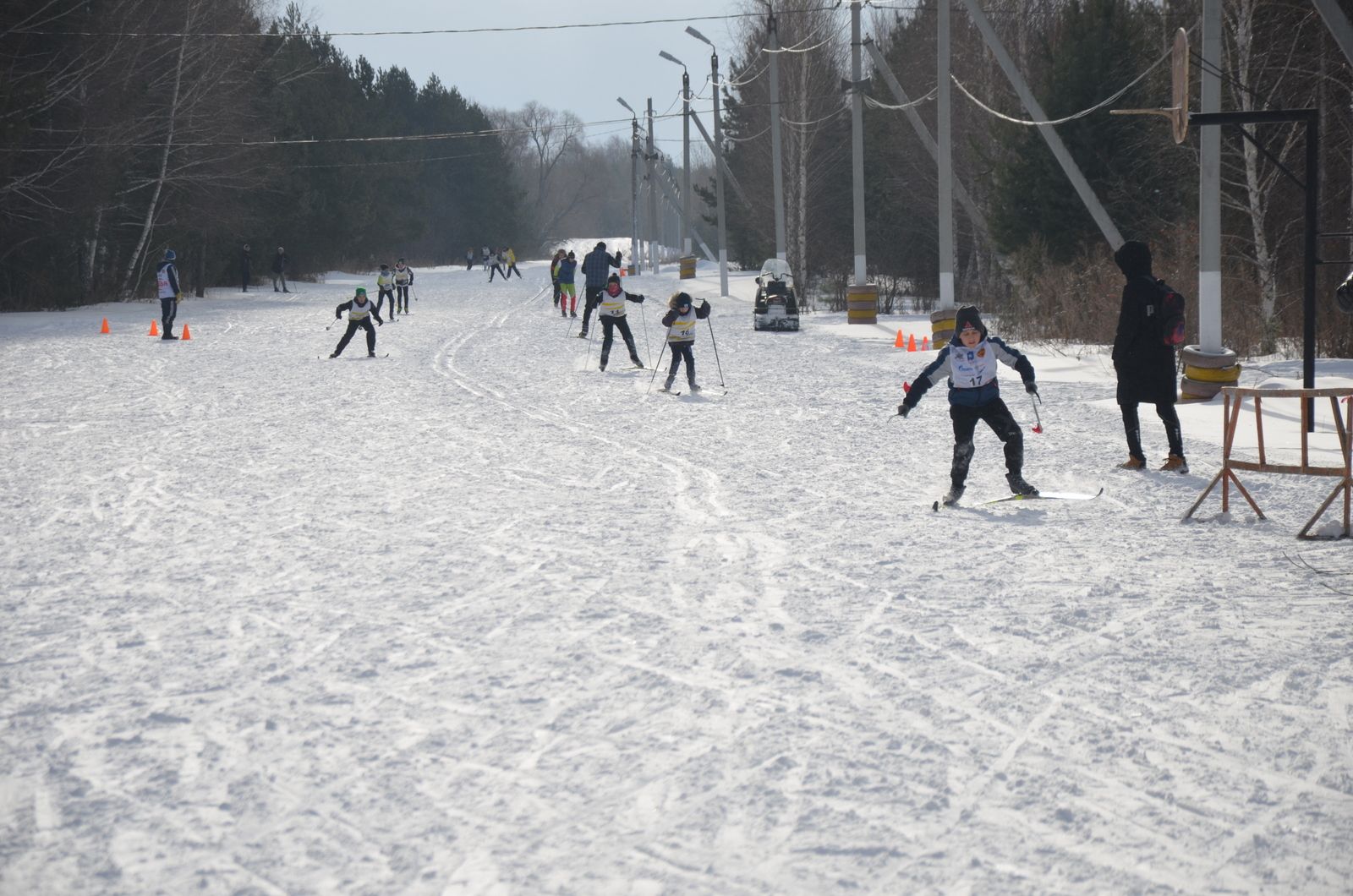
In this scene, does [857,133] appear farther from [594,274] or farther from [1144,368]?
[1144,368]

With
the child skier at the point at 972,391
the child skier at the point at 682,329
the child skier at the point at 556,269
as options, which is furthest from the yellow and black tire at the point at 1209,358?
the child skier at the point at 556,269

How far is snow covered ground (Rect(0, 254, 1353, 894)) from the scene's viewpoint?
4.18 m

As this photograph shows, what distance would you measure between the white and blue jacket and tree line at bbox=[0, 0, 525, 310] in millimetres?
30163

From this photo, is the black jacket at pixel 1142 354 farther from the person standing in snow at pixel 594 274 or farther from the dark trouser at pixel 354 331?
the person standing in snow at pixel 594 274

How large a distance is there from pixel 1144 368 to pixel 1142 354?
113 millimetres

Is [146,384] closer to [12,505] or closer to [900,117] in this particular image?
[12,505]

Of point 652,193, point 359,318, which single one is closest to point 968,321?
point 359,318

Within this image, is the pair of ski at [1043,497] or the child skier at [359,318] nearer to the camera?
the pair of ski at [1043,497]

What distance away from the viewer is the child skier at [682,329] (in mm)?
16844

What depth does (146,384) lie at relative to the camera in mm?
19578

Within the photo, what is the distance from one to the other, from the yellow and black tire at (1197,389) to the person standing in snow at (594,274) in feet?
40.8

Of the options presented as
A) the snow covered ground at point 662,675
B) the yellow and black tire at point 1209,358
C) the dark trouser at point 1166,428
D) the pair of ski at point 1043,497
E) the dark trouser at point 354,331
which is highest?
the dark trouser at point 354,331

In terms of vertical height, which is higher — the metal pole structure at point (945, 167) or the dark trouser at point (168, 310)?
the metal pole structure at point (945, 167)

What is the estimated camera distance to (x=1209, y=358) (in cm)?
1576
